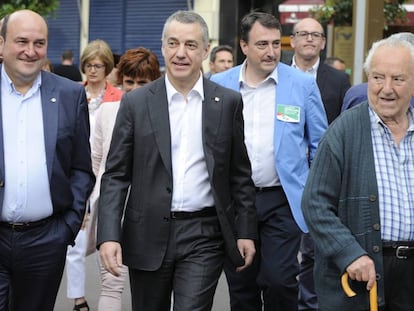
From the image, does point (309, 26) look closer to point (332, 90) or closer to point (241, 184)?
point (332, 90)

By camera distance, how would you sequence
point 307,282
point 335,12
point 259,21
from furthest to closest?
point 335,12
point 307,282
point 259,21

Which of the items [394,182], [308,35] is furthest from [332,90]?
[394,182]

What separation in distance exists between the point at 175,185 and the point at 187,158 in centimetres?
17

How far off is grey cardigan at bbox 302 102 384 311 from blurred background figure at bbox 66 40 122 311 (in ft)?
10.4

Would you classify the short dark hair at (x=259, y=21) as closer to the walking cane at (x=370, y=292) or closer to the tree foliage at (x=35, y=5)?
the walking cane at (x=370, y=292)

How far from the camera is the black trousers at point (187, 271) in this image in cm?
526

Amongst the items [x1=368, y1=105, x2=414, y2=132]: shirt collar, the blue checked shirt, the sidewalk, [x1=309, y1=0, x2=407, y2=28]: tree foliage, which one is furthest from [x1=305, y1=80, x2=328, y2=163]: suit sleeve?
[x1=309, y1=0, x2=407, y2=28]: tree foliage

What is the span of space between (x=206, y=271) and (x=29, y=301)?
102 cm

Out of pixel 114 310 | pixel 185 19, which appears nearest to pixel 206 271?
pixel 185 19

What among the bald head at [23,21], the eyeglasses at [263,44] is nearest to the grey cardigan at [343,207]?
the bald head at [23,21]

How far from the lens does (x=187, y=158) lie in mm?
5355

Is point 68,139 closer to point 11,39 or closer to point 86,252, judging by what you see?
point 11,39

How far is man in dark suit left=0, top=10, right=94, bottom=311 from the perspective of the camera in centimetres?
525

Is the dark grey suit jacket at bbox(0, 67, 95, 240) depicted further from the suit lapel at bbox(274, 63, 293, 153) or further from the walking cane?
the walking cane
